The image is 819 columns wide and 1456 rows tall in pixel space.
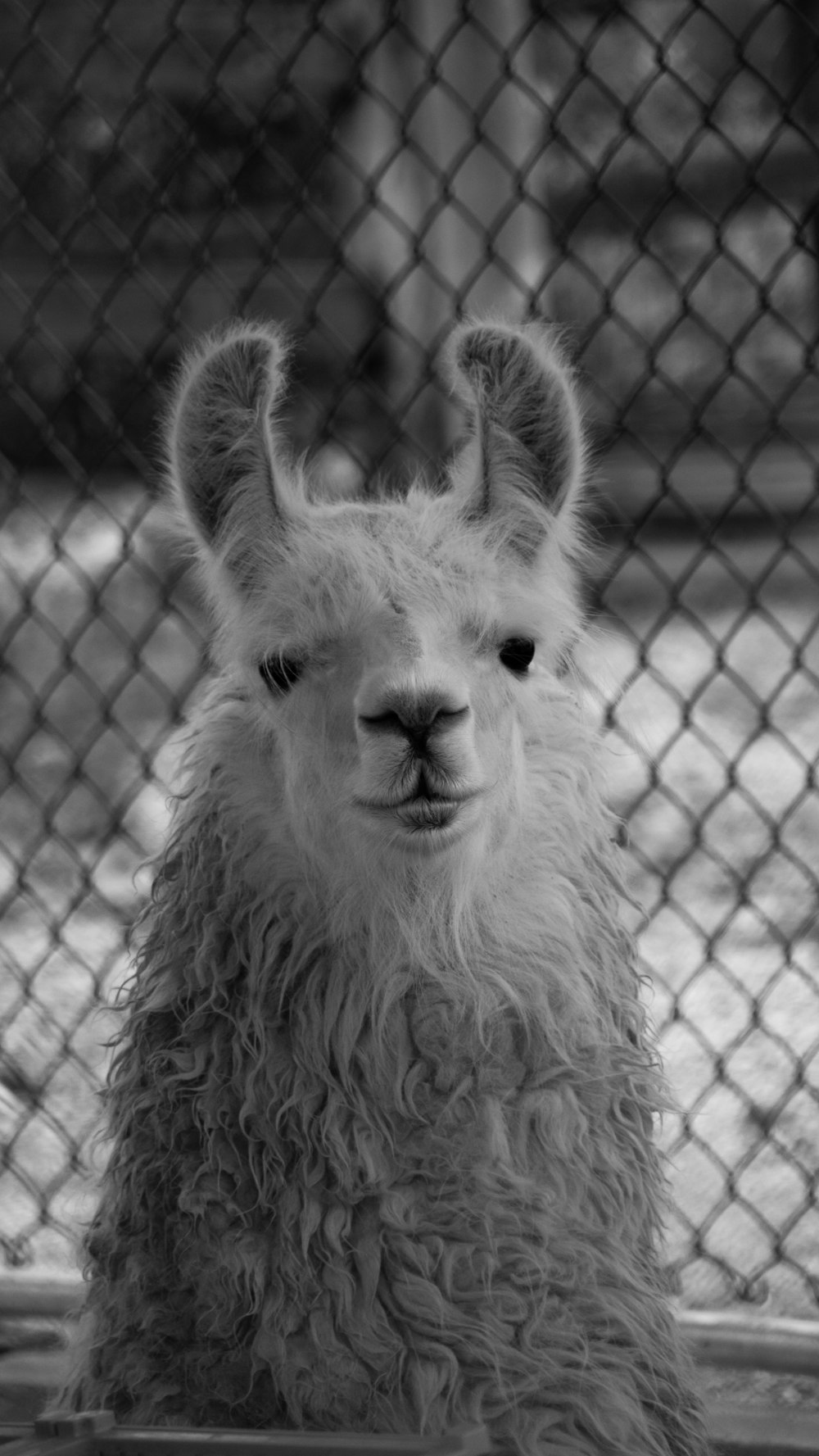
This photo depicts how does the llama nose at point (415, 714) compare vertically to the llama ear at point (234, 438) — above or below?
below

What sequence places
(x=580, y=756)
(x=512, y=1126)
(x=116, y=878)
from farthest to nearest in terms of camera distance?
(x=116, y=878), (x=580, y=756), (x=512, y=1126)

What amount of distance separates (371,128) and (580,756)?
4.77 meters

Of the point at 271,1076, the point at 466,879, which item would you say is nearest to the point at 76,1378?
the point at 271,1076

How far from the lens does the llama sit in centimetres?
176

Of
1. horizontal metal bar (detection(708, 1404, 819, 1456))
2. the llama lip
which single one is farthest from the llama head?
horizontal metal bar (detection(708, 1404, 819, 1456))

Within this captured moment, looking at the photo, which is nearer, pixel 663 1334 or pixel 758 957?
pixel 663 1334

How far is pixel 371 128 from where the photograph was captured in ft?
20.5

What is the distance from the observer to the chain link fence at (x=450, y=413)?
8.96ft

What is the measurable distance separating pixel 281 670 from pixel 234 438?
0.87ft

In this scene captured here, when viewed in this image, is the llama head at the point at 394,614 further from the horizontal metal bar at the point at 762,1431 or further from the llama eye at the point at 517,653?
the horizontal metal bar at the point at 762,1431

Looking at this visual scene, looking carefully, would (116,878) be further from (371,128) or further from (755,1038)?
(371,128)

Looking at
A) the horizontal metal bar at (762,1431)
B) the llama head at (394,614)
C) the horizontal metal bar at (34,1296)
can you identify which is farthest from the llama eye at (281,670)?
the horizontal metal bar at (34,1296)

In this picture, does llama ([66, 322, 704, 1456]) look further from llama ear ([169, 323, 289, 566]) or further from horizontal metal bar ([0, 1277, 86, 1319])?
horizontal metal bar ([0, 1277, 86, 1319])

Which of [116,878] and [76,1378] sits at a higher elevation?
[116,878]
